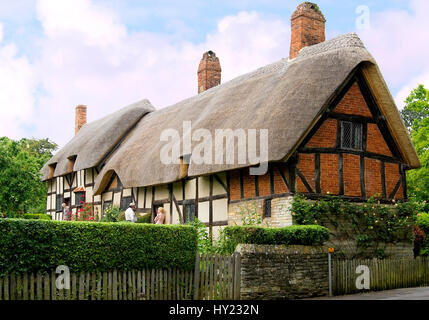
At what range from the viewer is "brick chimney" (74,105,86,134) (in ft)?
111

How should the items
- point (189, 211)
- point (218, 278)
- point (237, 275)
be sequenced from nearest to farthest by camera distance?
point (237, 275), point (218, 278), point (189, 211)

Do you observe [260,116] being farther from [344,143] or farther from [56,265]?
[56,265]

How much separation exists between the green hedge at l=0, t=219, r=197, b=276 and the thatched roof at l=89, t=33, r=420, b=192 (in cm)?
361

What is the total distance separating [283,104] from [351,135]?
7.43ft

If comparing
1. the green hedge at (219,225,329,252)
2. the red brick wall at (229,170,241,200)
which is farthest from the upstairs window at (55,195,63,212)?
the green hedge at (219,225,329,252)

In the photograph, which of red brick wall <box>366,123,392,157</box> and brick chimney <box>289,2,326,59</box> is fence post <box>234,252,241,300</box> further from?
brick chimney <box>289,2,326,59</box>

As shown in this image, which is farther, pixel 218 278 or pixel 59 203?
pixel 59 203

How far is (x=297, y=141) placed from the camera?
13430 mm

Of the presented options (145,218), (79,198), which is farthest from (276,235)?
(79,198)

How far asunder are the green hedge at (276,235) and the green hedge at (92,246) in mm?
916

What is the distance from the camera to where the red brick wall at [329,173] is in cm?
1444

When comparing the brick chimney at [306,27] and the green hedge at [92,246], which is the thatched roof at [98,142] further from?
the green hedge at [92,246]

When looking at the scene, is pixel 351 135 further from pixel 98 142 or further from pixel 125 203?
pixel 98 142

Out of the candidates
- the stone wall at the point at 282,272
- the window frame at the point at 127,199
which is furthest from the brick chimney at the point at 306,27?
the window frame at the point at 127,199
